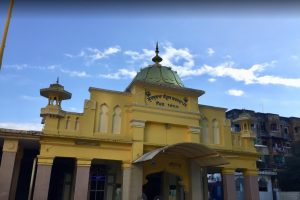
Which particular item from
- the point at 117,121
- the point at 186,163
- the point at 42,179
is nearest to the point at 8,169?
the point at 42,179

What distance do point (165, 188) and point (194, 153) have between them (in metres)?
4.65

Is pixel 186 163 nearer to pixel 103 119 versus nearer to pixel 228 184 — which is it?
A: pixel 228 184

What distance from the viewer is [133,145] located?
53.9ft

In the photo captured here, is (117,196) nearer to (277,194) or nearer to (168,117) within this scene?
(168,117)

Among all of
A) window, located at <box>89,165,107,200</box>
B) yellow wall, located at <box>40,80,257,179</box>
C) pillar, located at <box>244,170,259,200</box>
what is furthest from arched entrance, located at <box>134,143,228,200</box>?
pillar, located at <box>244,170,259,200</box>

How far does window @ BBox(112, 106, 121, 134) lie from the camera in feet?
55.6

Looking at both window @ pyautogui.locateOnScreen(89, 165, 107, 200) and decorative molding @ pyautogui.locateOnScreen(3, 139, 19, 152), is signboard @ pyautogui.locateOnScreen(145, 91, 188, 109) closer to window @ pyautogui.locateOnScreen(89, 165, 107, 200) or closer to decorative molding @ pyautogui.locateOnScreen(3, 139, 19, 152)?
window @ pyautogui.locateOnScreen(89, 165, 107, 200)

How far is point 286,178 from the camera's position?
36.3 meters

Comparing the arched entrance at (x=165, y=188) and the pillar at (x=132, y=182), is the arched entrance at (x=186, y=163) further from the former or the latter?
the arched entrance at (x=165, y=188)

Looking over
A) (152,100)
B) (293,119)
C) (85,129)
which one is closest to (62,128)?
(85,129)

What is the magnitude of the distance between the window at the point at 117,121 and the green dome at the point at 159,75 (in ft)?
9.52

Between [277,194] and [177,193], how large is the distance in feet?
63.6

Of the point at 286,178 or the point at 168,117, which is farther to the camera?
the point at 286,178

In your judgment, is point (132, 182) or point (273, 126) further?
point (273, 126)
